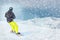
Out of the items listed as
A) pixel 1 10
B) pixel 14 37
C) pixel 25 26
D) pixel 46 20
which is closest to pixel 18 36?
pixel 14 37

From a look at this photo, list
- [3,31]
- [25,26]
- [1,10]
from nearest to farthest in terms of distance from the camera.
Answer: [3,31], [25,26], [1,10]

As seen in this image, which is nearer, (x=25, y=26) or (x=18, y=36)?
(x=18, y=36)

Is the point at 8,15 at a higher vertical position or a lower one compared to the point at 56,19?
higher

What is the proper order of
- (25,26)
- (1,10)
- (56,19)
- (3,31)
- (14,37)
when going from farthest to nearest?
1. (1,10)
2. (56,19)
3. (25,26)
4. (3,31)
5. (14,37)

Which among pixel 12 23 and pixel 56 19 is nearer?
pixel 12 23

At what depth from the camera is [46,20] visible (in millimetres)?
27578

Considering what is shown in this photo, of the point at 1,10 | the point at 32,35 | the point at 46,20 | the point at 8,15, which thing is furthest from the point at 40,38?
the point at 1,10

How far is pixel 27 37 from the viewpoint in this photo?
1828 centimetres

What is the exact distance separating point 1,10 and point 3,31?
10.4 metres

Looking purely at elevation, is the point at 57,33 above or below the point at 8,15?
below

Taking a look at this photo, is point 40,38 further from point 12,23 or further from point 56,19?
point 56,19

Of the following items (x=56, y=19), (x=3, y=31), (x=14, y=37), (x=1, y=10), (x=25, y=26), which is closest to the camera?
(x=14, y=37)

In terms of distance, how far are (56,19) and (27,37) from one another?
31.3 feet

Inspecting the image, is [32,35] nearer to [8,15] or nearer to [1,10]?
[8,15]
